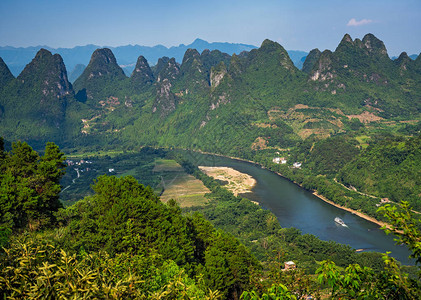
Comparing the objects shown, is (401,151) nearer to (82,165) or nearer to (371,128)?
(371,128)

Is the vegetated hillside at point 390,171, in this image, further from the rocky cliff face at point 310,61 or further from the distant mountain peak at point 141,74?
the distant mountain peak at point 141,74

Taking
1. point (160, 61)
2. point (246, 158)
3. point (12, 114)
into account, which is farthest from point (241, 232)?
point (160, 61)

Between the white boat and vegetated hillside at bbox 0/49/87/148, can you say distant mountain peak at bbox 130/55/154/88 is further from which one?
the white boat

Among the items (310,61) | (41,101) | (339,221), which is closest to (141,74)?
(41,101)

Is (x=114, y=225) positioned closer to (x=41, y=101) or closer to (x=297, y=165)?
(x=297, y=165)

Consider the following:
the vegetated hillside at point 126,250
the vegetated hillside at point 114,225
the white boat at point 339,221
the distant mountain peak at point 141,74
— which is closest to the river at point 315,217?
the white boat at point 339,221
